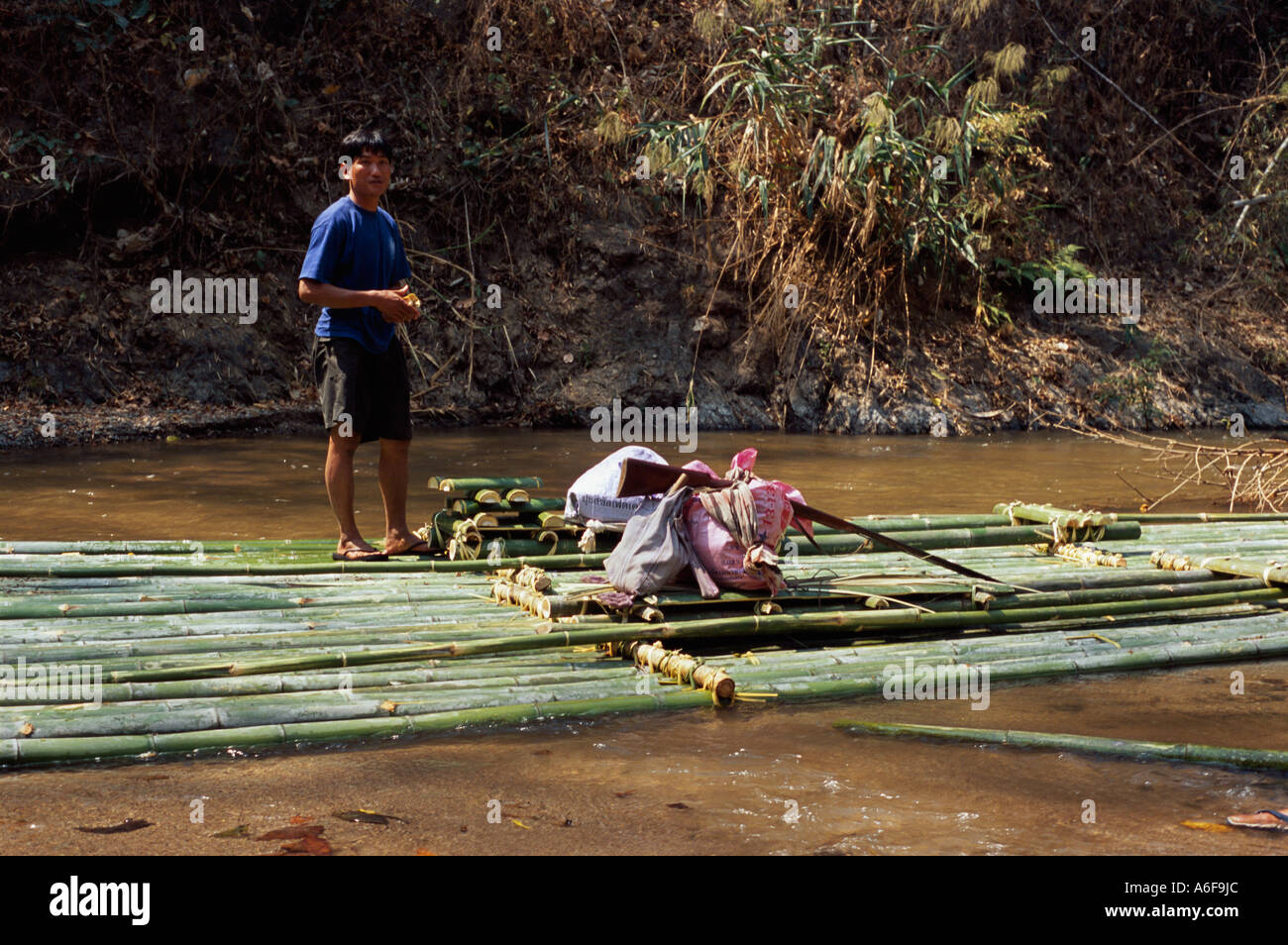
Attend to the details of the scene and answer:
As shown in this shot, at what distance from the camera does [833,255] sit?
31.0ft

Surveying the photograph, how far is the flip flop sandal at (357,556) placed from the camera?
3.90 metres

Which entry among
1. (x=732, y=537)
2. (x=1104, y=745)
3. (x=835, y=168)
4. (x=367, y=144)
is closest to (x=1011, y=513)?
(x=732, y=537)

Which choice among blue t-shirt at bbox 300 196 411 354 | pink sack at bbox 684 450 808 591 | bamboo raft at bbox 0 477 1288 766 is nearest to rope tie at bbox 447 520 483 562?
bamboo raft at bbox 0 477 1288 766

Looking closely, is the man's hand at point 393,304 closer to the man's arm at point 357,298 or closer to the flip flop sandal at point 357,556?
the man's arm at point 357,298

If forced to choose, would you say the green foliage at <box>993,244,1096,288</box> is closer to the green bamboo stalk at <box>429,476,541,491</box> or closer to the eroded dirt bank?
the eroded dirt bank

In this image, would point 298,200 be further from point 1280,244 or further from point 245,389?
point 1280,244

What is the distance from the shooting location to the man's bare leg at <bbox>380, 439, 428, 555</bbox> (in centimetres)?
405

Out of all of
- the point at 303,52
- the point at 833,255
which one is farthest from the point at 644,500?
the point at 303,52

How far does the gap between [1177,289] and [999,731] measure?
986cm

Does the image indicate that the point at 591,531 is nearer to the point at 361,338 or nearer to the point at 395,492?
the point at 395,492

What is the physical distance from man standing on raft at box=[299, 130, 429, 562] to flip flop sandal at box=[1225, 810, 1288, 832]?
2.61 m

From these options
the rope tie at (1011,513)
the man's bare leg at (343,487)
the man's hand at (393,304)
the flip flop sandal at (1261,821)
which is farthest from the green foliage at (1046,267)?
the flip flop sandal at (1261,821)

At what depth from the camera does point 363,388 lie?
157 inches

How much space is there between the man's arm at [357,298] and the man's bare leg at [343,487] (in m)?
0.40
